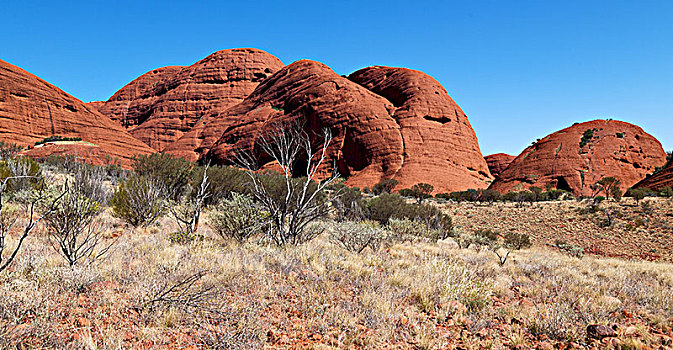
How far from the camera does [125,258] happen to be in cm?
462

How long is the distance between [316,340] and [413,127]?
138 ft

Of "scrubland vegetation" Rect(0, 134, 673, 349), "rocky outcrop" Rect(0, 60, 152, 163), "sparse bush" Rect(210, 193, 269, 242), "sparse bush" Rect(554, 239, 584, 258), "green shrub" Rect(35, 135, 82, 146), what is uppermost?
"rocky outcrop" Rect(0, 60, 152, 163)

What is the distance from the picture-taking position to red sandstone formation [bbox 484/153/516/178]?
81.1m

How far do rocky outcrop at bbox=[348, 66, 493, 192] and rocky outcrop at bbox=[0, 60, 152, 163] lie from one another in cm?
3950

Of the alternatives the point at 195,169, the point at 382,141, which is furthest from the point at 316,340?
the point at 382,141

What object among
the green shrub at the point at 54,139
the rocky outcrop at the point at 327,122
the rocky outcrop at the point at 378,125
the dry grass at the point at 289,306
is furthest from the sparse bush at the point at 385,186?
the green shrub at the point at 54,139

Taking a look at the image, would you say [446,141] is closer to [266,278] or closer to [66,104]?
[266,278]

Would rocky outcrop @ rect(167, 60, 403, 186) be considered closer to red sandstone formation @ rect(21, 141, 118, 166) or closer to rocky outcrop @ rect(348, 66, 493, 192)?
rocky outcrop @ rect(348, 66, 493, 192)

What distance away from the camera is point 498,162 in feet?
272

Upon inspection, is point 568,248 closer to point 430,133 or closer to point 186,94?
point 430,133

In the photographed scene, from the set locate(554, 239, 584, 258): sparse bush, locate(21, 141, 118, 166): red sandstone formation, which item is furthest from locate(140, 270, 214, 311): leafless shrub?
locate(21, 141, 118, 166): red sandstone formation

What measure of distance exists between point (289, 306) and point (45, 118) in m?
59.7

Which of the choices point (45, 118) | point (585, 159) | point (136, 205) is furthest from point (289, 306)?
point (45, 118)

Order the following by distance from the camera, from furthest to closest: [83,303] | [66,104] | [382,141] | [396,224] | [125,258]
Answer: [66,104] → [382,141] → [396,224] → [125,258] → [83,303]
